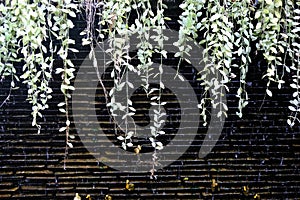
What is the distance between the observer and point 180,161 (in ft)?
5.31

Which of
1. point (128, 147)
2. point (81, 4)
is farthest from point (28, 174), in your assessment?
point (81, 4)

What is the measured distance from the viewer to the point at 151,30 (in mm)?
1518

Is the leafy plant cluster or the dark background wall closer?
the leafy plant cluster

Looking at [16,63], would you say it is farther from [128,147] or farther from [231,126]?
[231,126]

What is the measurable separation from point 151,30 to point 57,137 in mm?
592

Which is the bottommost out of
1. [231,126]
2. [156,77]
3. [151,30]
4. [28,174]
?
[28,174]

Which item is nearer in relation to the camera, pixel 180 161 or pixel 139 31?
pixel 139 31

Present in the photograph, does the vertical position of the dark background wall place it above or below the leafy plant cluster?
below

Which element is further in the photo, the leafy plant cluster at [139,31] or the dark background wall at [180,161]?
the dark background wall at [180,161]

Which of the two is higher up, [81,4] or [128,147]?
[81,4]

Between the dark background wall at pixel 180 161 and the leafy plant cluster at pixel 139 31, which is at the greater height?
the leafy plant cluster at pixel 139 31

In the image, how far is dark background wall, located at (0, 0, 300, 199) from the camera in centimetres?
158

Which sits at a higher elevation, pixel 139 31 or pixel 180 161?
pixel 139 31

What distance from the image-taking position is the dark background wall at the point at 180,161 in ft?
5.19
